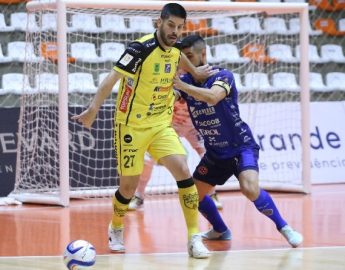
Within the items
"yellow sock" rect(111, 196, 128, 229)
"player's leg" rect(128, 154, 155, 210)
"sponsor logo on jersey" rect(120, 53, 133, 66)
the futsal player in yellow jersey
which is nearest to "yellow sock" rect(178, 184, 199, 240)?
the futsal player in yellow jersey

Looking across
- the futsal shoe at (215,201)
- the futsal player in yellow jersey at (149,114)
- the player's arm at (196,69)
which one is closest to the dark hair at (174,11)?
the futsal player in yellow jersey at (149,114)

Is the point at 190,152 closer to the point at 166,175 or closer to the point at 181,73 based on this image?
the point at 166,175

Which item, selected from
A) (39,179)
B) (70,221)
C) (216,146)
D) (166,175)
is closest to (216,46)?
(166,175)

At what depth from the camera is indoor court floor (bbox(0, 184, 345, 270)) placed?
20.0 feet

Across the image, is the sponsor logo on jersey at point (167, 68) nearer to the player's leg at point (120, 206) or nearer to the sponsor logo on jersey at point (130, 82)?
the sponsor logo on jersey at point (130, 82)

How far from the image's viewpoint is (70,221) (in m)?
8.64

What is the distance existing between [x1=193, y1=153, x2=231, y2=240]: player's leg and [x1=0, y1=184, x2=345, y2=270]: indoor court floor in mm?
131

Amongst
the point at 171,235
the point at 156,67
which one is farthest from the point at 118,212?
the point at 156,67

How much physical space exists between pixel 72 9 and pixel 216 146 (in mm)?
4236

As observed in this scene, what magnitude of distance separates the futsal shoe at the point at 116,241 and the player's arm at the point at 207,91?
3.96ft

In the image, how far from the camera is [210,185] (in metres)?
7.17

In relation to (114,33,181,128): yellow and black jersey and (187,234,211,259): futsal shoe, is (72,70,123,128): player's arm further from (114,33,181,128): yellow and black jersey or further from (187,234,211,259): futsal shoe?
(187,234,211,259): futsal shoe

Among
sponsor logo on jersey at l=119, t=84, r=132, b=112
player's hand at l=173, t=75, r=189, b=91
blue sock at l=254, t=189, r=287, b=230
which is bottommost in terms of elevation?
blue sock at l=254, t=189, r=287, b=230

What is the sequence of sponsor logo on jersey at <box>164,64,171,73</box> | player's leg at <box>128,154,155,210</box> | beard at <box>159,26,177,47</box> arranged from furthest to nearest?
player's leg at <box>128,154,155,210</box>
sponsor logo on jersey at <box>164,64,171,73</box>
beard at <box>159,26,177,47</box>
